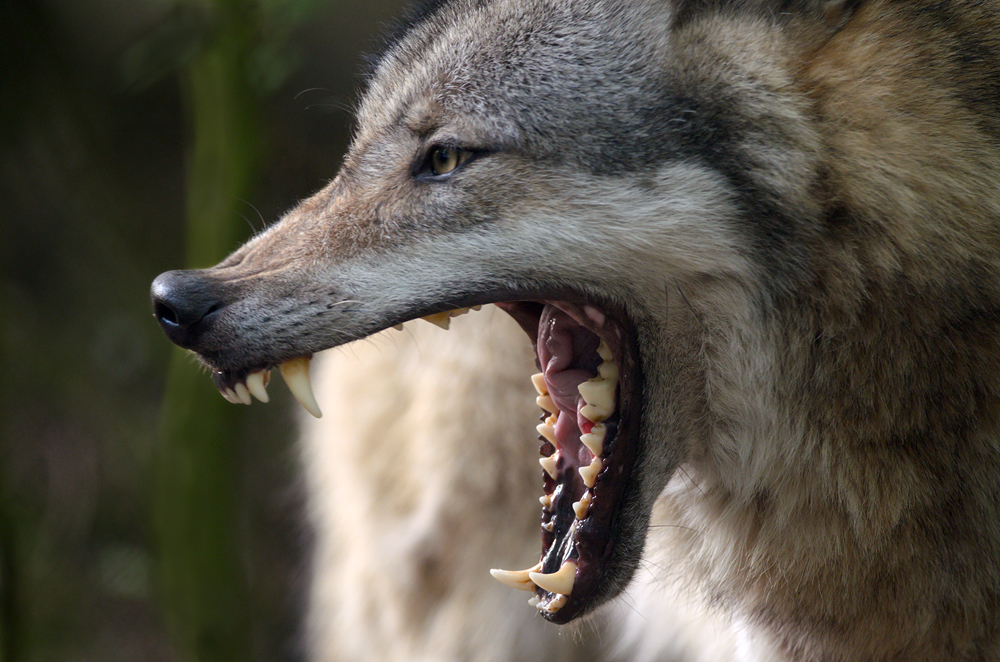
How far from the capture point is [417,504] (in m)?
2.70

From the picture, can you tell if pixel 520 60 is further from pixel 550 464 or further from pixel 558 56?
pixel 550 464

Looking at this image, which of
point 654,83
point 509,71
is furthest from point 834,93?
point 509,71

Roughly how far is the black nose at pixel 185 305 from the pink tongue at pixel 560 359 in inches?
24.3

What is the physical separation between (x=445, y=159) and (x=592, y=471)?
23.0 inches

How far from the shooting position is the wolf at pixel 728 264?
55.8 inches

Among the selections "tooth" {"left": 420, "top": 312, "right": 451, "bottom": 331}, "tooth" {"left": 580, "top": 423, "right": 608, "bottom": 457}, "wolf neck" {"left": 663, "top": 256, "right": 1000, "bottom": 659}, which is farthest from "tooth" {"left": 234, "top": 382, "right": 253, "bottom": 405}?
"wolf neck" {"left": 663, "top": 256, "right": 1000, "bottom": 659}

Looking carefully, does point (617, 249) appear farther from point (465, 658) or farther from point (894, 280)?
point (465, 658)

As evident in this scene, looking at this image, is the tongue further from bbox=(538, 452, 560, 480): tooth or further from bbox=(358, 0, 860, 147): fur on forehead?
bbox=(358, 0, 860, 147): fur on forehead

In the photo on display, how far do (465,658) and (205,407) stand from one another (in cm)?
124

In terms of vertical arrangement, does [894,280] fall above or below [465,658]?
above

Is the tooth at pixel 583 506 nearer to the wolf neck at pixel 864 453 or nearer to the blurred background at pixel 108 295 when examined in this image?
the wolf neck at pixel 864 453

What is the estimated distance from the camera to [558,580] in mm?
1582

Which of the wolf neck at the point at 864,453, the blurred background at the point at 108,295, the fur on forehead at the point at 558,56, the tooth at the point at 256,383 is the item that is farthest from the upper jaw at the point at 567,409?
the blurred background at the point at 108,295

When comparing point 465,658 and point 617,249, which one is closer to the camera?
point 617,249
